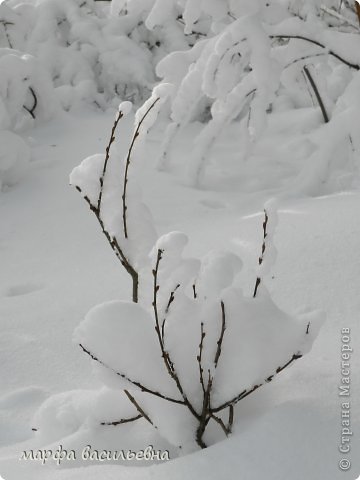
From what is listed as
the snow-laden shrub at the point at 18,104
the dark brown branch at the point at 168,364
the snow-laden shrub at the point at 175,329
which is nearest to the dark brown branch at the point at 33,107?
the snow-laden shrub at the point at 18,104

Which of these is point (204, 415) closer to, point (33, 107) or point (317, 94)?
point (317, 94)

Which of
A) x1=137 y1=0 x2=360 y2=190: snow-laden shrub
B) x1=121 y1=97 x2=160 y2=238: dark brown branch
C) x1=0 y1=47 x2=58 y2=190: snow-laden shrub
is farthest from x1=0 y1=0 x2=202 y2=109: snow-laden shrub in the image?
x1=121 y1=97 x2=160 y2=238: dark brown branch

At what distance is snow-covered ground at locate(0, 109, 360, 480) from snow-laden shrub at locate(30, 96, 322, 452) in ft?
0.26

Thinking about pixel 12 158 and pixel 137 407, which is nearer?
pixel 137 407

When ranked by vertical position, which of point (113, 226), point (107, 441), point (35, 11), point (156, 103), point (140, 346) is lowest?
point (107, 441)

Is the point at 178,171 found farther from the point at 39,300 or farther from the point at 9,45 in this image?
the point at 9,45

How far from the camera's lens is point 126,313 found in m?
1.19

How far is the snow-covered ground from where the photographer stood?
1139 mm

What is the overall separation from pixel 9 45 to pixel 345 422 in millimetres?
4501

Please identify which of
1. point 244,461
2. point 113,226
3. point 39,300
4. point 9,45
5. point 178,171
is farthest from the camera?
point 9,45

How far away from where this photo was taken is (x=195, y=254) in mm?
2215

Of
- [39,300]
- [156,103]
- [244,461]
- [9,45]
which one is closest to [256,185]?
[39,300]

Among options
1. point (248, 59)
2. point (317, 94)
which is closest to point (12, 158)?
point (248, 59)

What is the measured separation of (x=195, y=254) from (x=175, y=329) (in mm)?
988
